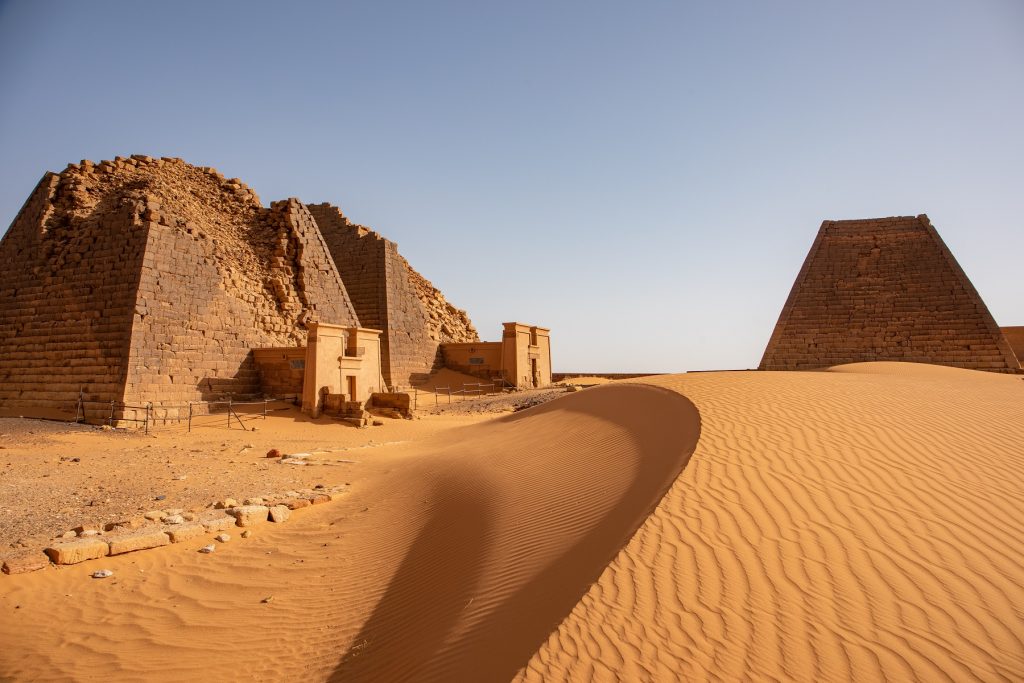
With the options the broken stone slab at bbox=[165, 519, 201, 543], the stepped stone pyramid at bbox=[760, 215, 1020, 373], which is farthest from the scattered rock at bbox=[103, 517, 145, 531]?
the stepped stone pyramid at bbox=[760, 215, 1020, 373]

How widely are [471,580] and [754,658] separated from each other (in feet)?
8.44

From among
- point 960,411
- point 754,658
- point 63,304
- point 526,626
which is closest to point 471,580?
point 526,626

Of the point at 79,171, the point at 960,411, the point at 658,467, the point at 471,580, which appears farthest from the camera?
the point at 79,171

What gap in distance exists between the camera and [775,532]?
3.78m

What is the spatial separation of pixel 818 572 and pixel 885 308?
979 inches

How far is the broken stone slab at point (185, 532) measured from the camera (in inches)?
264

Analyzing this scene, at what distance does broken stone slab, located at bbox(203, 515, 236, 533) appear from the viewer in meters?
7.09

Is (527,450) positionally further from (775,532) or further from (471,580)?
(775,532)

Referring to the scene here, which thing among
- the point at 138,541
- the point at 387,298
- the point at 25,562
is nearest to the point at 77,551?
the point at 25,562

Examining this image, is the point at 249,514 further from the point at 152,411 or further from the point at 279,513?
the point at 152,411

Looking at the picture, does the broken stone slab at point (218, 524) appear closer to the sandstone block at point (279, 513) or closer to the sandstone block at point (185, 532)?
the sandstone block at point (185, 532)

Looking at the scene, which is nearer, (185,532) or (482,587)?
(482,587)

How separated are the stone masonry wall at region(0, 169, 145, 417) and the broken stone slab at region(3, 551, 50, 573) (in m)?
10.7

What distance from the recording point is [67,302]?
56.9 feet
